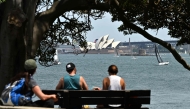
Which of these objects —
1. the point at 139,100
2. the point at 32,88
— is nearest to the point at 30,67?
the point at 32,88

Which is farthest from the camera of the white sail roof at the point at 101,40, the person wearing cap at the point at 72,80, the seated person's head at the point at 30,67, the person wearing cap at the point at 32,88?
the white sail roof at the point at 101,40

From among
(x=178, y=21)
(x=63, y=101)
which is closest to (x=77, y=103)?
(x=63, y=101)

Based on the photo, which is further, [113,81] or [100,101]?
[113,81]

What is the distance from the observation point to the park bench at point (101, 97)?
812 cm

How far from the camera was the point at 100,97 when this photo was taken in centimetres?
836

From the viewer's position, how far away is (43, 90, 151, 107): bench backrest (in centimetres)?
812

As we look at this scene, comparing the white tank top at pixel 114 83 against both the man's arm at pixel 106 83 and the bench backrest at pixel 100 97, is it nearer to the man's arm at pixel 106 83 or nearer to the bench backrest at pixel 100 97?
the man's arm at pixel 106 83

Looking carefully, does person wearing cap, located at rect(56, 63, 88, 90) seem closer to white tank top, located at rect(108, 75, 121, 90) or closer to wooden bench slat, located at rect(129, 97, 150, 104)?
white tank top, located at rect(108, 75, 121, 90)

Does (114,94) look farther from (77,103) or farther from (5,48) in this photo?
(5,48)

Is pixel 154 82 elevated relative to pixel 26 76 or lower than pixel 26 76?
lower

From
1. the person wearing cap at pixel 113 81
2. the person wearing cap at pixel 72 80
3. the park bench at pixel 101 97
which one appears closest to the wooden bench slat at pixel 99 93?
the park bench at pixel 101 97

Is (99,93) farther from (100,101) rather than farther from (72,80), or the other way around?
(72,80)

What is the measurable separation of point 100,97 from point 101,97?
0.05ft

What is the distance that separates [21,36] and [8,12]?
46 centimetres
